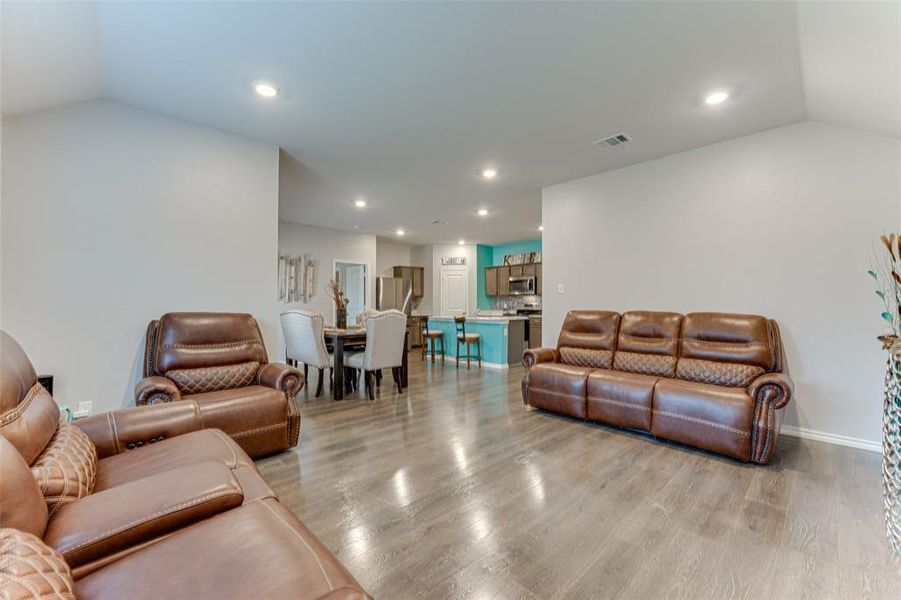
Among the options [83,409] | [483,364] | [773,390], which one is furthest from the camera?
[483,364]

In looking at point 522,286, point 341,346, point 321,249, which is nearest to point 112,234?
point 341,346

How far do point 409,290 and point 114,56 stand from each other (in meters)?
7.21

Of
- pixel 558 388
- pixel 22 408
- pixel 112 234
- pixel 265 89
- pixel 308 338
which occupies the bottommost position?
pixel 558 388

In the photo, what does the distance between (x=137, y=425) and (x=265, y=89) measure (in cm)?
238

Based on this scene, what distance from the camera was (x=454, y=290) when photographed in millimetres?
9914

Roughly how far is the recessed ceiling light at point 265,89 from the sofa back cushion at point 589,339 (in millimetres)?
3657

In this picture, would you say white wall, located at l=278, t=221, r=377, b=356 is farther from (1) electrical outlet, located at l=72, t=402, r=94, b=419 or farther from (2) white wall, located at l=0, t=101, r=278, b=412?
(1) electrical outlet, located at l=72, t=402, r=94, b=419

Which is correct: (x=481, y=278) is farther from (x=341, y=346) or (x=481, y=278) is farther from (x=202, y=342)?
(x=202, y=342)

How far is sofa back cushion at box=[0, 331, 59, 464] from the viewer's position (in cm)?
121

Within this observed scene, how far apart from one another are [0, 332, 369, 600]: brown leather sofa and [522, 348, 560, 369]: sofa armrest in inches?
120

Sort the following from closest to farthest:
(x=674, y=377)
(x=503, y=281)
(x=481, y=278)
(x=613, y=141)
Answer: (x=674, y=377) < (x=613, y=141) < (x=503, y=281) < (x=481, y=278)

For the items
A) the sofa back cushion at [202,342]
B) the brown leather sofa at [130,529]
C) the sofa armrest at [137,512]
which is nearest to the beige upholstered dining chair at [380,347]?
the sofa back cushion at [202,342]

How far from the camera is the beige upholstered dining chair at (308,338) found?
4.40 meters

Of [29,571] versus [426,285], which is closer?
[29,571]
